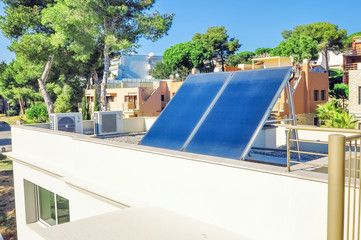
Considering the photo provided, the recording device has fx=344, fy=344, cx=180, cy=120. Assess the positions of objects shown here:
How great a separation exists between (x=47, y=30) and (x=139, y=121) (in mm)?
16336

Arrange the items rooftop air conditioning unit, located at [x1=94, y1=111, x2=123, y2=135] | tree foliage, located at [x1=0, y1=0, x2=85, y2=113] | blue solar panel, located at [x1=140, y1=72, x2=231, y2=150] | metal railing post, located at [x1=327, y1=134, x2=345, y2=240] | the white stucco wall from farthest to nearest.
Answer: tree foliage, located at [x1=0, y1=0, x2=85, y2=113]
rooftop air conditioning unit, located at [x1=94, y1=111, x2=123, y2=135]
the white stucco wall
blue solar panel, located at [x1=140, y1=72, x2=231, y2=150]
metal railing post, located at [x1=327, y1=134, x2=345, y2=240]

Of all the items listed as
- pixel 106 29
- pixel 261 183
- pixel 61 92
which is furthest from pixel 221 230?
pixel 61 92

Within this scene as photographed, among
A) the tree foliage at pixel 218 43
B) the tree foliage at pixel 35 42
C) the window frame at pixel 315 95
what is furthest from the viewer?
the tree foliage at pixel 218 43

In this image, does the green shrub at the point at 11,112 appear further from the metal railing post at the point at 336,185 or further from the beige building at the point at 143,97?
the metal railing post at the point at 336,185

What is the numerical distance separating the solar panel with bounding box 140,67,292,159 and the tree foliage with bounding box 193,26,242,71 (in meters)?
59.3

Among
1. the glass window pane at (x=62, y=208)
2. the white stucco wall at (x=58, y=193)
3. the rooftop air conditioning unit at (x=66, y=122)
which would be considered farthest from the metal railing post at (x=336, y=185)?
the rooftop air conditioning unit at (x=66, y=122)

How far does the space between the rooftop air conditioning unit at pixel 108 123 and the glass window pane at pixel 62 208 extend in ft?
11.5

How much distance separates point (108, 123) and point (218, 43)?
57531 mm

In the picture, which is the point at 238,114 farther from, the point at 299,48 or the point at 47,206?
the point at 299,48

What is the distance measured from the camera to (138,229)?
4.48 metres

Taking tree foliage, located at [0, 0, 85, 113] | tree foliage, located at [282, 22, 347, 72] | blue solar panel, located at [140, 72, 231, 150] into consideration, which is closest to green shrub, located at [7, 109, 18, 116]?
tree foliage, located at [0, 0, 85, 113]

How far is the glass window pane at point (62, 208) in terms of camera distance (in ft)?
26.0

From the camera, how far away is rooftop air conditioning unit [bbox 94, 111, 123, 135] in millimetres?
11344

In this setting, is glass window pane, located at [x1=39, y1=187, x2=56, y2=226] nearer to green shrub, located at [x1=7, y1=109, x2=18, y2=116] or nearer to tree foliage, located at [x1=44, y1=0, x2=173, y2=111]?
tree foliage, located at [x1=44, y1=0, x2=173, y2=111]
